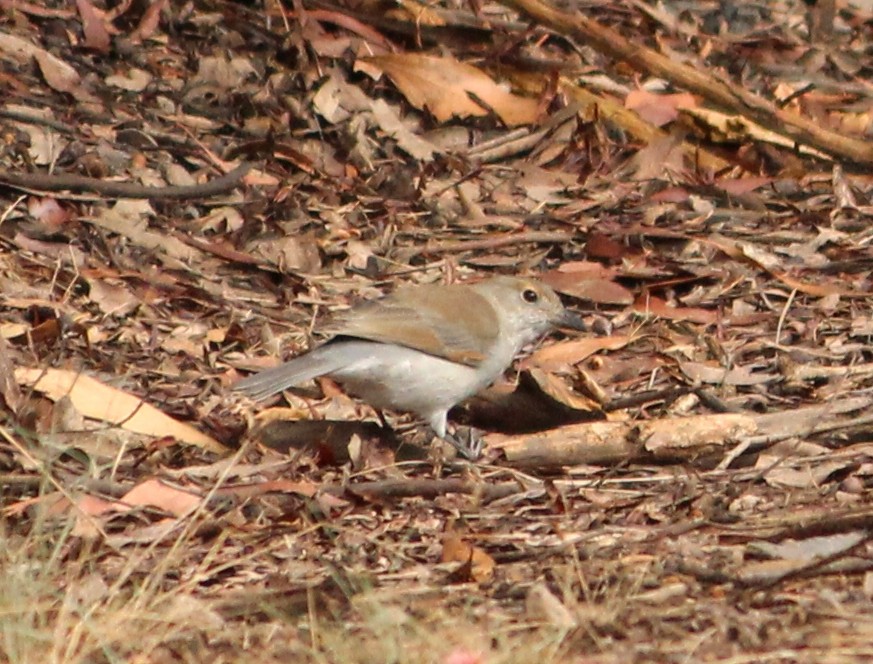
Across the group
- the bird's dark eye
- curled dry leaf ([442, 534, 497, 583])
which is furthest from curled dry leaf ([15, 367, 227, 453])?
the bird's dark eye

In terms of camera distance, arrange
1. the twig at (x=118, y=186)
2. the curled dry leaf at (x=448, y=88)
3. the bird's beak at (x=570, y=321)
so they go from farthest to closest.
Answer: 1. the curled dry leaf at (x=448, y=88)
2. the twig at (x=118, y=186)
3. the bird's beak at (x=570, y=321)

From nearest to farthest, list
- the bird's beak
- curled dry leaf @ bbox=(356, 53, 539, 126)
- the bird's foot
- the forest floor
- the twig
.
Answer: the forest floor → the bird's foot → the bird's beak → the twig → curled dry leaf @ bbox=(356, 53, 539, 126)

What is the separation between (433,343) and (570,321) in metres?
0.68

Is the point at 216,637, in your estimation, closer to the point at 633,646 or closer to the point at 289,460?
the point at 633,646

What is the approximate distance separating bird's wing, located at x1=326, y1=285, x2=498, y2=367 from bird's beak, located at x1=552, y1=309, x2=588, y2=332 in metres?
0.35

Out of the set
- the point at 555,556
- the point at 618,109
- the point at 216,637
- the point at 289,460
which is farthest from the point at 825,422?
the point at 618,109

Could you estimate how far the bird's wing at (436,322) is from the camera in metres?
6.62

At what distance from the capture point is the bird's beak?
23.2ft

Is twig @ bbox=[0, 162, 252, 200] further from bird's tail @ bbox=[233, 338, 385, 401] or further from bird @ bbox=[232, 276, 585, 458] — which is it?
bird's tail @ bbox=[233, 338, 385, 401]

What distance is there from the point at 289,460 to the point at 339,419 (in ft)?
2.69

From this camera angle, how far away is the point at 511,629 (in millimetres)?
4125

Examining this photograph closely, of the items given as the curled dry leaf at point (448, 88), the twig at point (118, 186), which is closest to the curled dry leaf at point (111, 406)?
the twig at point (118, 186)

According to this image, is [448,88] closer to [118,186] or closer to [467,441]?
[118,186]

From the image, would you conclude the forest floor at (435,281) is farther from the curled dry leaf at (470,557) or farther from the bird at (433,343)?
the bird at (433,343)
